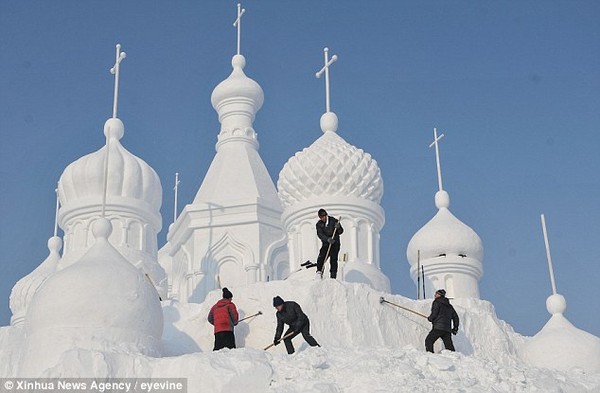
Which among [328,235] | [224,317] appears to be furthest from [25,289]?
[224,317]

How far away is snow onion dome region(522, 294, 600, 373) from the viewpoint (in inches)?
603

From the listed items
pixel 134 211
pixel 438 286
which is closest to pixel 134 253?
pixel 134 211

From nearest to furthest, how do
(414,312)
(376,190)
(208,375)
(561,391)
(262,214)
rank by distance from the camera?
(208,375) → (561,391) → (414,312) → (376,190) → (262,214)

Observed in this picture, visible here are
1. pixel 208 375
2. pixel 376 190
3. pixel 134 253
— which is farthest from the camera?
pixel 134 253

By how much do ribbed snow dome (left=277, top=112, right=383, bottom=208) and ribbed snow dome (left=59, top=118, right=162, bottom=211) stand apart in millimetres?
3815

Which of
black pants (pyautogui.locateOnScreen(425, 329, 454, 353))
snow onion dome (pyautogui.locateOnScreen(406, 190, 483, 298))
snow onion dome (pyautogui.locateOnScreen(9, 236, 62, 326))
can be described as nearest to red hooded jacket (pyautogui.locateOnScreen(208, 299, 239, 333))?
black pants (pyautogui.locateOnScreen(425, 329, 454, 353))

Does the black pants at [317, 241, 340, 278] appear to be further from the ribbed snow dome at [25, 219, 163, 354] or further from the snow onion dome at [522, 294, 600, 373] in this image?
the snow onion dome at [522, 294, 600, 373]

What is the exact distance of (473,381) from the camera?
11.2 meters

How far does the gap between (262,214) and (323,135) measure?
10.3ft

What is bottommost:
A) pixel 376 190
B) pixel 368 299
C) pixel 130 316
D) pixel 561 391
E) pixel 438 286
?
pixel 561 391

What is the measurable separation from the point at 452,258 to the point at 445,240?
1.41 feet

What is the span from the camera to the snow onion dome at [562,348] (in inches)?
603

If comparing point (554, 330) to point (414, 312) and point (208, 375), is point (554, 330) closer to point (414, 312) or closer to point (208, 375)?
point (414, 312)

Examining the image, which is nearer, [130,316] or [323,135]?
[130,316]
